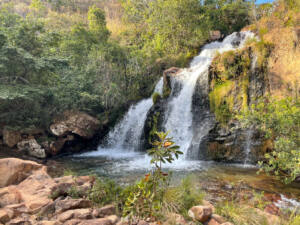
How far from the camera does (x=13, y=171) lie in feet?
15.4

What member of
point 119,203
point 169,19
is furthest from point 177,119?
point 169,19

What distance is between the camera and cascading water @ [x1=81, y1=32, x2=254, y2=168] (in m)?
9.83

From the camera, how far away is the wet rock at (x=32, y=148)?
9.87 meters

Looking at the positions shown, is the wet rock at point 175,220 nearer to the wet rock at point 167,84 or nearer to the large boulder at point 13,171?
the large boulder at point 13,171

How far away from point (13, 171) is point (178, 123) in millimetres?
7952

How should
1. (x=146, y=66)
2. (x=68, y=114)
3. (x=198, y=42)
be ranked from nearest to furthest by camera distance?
(x=68, y=114)
(x=146, y=66)
(x=198, y=42)

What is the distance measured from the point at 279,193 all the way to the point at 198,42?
1503 cm

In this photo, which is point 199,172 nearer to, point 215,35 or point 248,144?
point 248,144

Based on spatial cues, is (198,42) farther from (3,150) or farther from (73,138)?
(3,150)

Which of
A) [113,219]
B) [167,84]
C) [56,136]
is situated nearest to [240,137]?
[167,84]

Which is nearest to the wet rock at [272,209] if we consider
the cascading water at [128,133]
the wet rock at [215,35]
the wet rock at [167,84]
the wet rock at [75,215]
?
the wet rock at [75,215]

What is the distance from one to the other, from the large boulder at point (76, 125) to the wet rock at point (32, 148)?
122 centimetres

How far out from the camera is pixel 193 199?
3.68m

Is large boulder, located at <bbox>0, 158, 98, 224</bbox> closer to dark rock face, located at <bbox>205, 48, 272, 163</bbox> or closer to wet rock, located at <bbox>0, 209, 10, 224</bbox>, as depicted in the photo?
wet rock, located at <bbox>0, 209, 10, 224</bbox>
